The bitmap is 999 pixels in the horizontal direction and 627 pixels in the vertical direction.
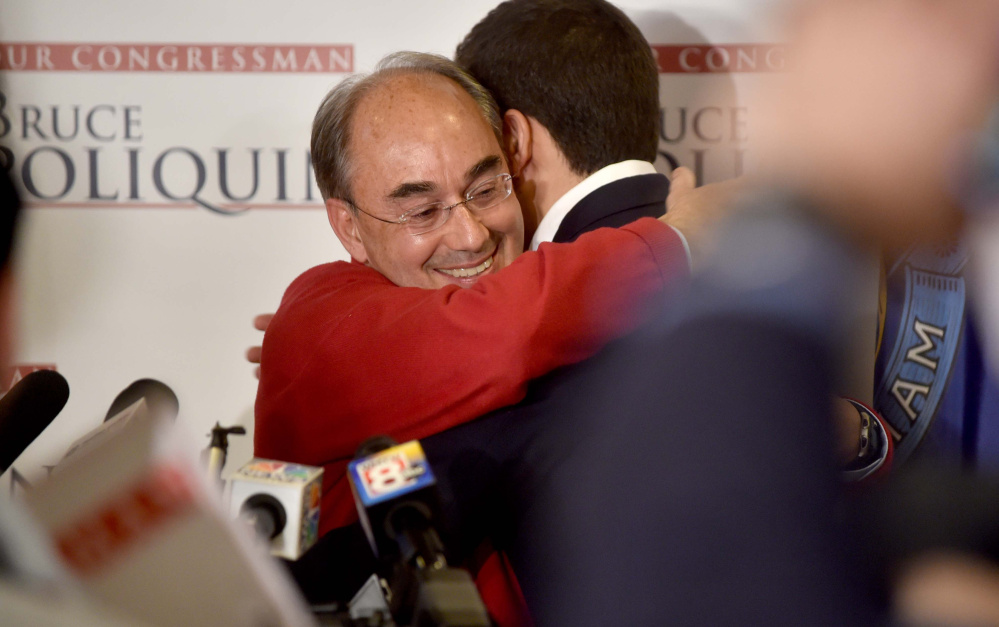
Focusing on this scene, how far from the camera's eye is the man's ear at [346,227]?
6.22ft

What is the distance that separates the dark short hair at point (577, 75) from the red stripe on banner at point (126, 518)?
4.65ft

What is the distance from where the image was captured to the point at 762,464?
0.73 m

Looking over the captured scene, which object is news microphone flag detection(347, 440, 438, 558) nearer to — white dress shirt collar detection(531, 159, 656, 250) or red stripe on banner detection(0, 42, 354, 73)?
white dress shirt collar detection(531, 159, 656, 250)

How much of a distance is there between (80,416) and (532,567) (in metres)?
1.68

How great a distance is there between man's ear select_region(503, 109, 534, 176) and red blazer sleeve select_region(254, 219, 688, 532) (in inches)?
22.9

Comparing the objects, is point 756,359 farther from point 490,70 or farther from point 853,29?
point 490,70

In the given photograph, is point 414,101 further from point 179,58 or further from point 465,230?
point 179,58

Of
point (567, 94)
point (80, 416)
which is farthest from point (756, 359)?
point (80, 416)

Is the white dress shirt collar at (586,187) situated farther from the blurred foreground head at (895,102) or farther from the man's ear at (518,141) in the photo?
the blurred foreground head at (895,102)

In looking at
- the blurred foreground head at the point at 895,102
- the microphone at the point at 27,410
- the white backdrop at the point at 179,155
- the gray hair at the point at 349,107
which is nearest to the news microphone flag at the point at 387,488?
the blurred foreground head at the point at 895,102

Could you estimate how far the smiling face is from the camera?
1.74 meters

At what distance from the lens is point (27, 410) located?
1.12 meters

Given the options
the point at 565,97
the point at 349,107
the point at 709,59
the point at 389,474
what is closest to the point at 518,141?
the point at 565,97

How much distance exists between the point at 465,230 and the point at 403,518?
1.06 m
